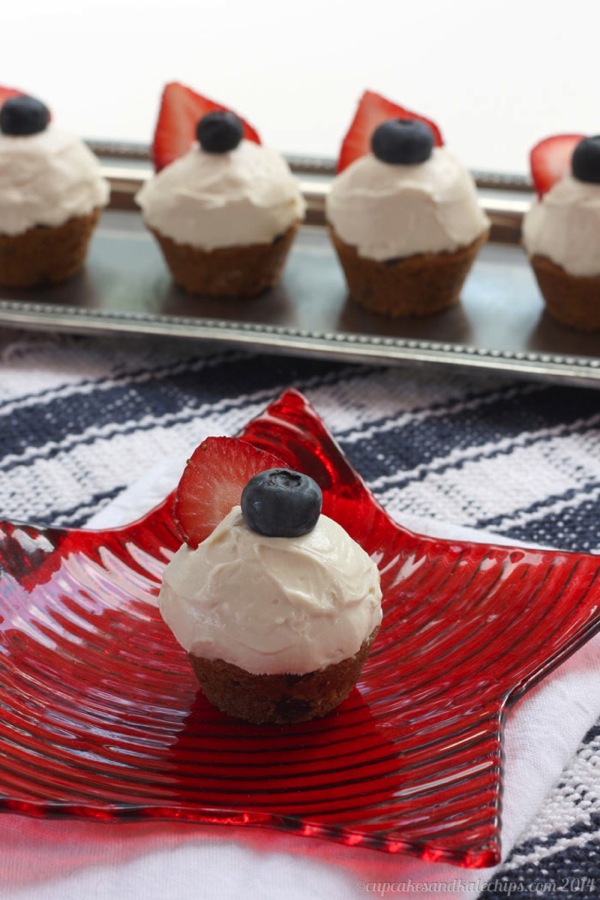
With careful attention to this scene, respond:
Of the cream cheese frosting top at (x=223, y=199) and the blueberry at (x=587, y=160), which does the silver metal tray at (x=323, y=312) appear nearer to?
the cream cheese frosting top at (x=223, y=199)

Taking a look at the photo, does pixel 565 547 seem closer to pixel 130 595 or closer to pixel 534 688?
pixel 534 688

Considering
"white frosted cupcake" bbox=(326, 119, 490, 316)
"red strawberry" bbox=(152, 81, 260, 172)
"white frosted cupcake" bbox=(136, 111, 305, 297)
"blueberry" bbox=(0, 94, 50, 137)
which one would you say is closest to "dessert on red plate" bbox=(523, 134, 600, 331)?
"white frosted cupcake" bbox=(326, 119, 490, 316)

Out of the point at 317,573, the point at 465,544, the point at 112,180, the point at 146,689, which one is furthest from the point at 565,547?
the point at 112,180

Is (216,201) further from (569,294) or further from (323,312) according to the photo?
(569,294)

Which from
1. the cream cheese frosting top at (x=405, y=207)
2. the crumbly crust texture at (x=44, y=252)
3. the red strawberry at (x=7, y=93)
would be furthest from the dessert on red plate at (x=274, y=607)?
the red strawberry at (x=7, y=93)

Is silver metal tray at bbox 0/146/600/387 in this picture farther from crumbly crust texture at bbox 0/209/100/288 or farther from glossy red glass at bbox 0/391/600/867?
glossy red glass at bbox 0/391/600/867

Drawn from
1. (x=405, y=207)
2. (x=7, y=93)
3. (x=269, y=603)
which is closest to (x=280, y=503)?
(x=269, y=603)

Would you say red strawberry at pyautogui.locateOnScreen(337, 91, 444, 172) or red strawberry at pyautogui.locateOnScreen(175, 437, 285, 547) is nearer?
red strawberry at pyautogui.locateOnScreen(175, 437, 285, 547)
